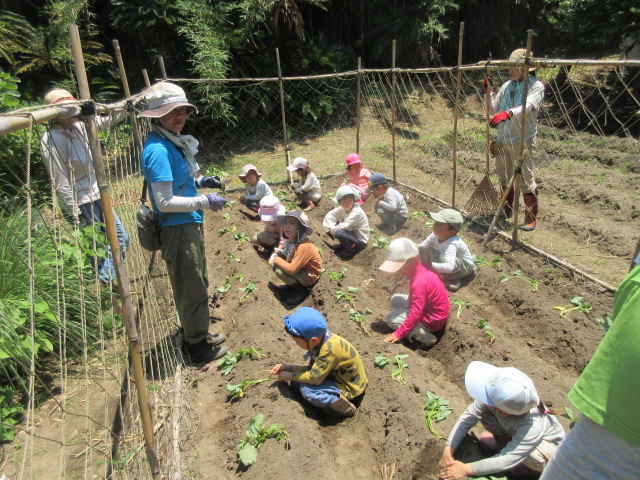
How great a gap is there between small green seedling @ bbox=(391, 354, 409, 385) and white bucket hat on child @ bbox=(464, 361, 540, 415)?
0.99 meters

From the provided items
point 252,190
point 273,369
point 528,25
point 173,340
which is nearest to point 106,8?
point 252,190

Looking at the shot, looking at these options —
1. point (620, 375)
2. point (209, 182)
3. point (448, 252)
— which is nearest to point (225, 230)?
point (209, 182)

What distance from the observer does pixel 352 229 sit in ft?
20.1

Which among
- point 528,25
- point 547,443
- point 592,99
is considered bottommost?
point 547,443

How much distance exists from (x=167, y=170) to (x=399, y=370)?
92.1 inches

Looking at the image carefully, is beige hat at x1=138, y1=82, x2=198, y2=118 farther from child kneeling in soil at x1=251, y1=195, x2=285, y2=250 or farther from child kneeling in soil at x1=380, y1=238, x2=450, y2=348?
child kneeling in soil at x1=251, y1=195, x2=285, y2=250

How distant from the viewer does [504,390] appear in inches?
97.2

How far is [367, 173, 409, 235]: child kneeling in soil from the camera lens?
20.7 feet

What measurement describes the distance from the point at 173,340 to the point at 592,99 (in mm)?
11581

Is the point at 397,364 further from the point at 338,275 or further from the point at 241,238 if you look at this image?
the point at 241,238

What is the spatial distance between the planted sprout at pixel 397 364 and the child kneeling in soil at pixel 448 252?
1212mm

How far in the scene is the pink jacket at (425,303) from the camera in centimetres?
398

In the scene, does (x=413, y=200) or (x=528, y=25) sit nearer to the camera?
(x=413, y=200)

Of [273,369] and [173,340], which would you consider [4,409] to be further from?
[273,369]
